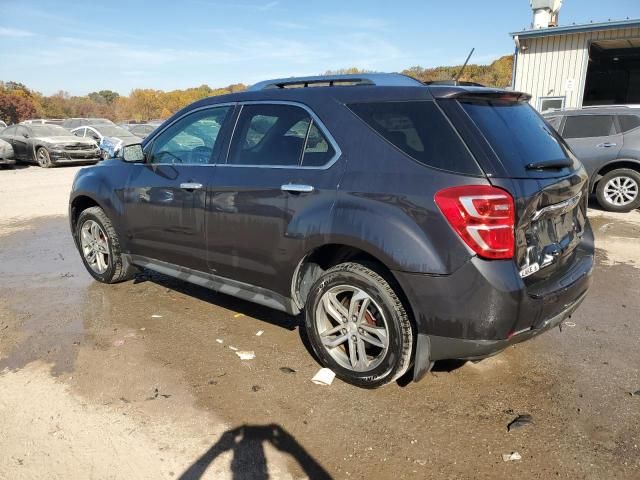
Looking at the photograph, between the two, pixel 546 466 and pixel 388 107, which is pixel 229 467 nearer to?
pixel 546 466

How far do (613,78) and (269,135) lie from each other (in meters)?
25.1

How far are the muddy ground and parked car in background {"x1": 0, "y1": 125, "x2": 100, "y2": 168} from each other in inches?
550

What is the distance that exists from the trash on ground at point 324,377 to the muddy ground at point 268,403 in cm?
6

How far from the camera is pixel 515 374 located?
332 centimetres

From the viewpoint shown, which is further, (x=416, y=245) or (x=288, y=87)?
(x=288, y=87)

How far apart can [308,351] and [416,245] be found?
142 centimetres

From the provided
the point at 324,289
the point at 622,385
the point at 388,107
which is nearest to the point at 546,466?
the point at 622,385

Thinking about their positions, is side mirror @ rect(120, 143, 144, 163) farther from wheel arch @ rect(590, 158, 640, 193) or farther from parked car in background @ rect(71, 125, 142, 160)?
parked car in background @ rect(71, 125, 142, 160)

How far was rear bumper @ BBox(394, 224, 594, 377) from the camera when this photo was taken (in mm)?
2523

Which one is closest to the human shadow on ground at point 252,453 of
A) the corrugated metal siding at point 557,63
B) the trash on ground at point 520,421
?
the trash on ground at point 520,421

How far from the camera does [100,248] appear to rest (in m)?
5.02

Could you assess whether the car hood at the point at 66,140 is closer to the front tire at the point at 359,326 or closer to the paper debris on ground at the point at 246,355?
the paper debris on ground at the point at 246,355

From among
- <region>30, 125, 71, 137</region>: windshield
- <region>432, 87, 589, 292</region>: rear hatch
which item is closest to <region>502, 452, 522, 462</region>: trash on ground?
<region>432, 87, 589, 292</region>: rear hatch

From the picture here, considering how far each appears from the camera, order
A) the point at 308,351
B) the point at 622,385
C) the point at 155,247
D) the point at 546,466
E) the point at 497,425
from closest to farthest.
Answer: the point at 546,466 → the point at 497,425 → the point at 622,385 → the point at 308,351 → the point at 155,247
